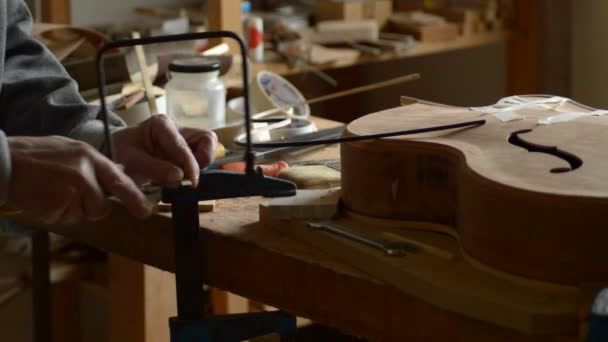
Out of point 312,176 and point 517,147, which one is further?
point 312,176

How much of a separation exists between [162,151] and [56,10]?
1.47 m

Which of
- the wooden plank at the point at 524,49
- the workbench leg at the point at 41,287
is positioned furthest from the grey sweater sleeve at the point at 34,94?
the wooden plank at the point at 524,49

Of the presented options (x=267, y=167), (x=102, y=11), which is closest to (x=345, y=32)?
(x=102, y=11)

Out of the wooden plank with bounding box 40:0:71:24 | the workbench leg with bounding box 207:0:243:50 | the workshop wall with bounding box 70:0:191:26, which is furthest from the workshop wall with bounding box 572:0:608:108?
Result: the wooden plank with bounding box 40:0:71:24

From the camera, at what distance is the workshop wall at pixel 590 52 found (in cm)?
335

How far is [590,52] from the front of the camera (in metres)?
3.40

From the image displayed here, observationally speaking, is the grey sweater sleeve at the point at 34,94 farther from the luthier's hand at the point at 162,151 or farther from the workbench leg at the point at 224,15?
the workbench leg at the point at 224,15

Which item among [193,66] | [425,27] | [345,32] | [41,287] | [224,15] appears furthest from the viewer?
[425,27]

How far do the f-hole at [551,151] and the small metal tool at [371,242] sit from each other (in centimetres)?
17

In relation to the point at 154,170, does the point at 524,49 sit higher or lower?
lower

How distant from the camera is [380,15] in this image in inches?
122

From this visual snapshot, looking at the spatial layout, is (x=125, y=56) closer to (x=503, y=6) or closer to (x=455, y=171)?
(x=455, y=171)

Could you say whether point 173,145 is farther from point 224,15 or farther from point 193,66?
point 224,15

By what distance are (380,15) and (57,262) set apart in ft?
4.49
